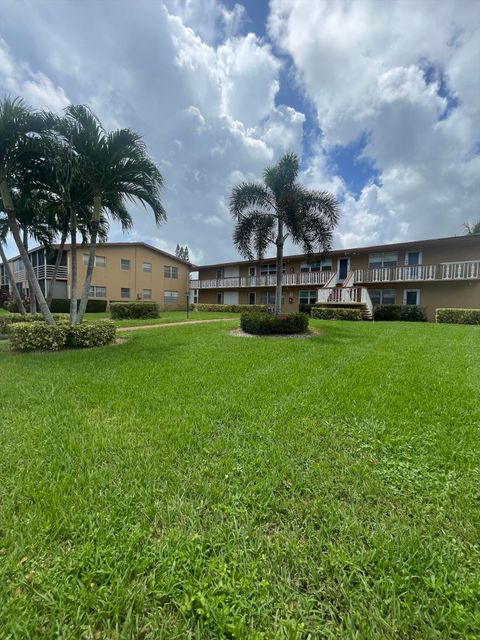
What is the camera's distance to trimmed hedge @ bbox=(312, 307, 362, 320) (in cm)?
1816

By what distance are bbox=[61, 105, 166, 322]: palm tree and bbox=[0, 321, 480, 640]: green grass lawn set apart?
7.28m

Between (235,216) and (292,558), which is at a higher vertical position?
(235,216)

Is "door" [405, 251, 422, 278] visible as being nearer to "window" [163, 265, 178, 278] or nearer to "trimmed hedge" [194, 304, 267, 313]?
"trimmed hedge" [194, 304, 267, 313]

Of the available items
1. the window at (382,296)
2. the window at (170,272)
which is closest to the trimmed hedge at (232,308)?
the window at (170,272)

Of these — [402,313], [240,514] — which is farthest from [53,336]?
[402,313]

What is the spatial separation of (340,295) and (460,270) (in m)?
7.43

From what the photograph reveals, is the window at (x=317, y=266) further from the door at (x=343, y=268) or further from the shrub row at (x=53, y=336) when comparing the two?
the shrub row at (x=53, y=336)

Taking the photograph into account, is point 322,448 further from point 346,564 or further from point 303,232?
point 303,232

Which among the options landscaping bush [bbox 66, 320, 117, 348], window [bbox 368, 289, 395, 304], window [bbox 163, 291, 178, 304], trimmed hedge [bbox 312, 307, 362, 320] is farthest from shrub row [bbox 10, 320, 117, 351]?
window [bbox 163, 291, 178, 304]

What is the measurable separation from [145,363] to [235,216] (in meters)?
8.79

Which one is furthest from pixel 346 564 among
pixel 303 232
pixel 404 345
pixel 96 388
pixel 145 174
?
pixel 303 232

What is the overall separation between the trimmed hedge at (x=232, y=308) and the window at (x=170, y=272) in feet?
15.4

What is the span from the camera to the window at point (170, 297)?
32312 millimetres

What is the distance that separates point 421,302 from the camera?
2061 centimetres
